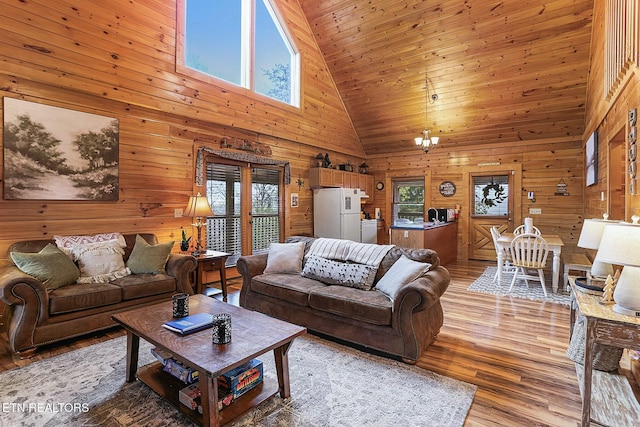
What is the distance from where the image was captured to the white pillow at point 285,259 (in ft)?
12.0

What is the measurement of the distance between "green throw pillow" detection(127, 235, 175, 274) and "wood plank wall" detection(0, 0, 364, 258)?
0.60 m

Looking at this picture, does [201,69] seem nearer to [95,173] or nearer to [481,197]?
[95,173]

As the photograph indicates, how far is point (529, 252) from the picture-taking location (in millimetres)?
4523

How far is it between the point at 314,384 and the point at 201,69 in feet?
14.4

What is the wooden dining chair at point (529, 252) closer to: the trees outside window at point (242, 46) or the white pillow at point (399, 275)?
the white pillow at point (399, 275)

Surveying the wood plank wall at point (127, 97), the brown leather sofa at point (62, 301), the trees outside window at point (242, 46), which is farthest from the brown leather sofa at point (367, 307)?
the trees outside window at point (242, 46)

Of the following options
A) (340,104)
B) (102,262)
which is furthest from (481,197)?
(102,262)

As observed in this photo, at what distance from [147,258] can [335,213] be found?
3.60 m

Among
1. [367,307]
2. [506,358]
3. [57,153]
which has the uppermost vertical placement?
[57,153]

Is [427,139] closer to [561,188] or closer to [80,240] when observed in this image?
[561,188]

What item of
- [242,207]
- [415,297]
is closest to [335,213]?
[242,207]

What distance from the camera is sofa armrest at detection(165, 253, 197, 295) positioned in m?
3.68

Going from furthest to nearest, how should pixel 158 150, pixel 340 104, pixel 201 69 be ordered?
1. pixel 340 104
2. pixel 201 69
3. pixel 158 150

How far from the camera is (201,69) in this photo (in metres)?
4.66
